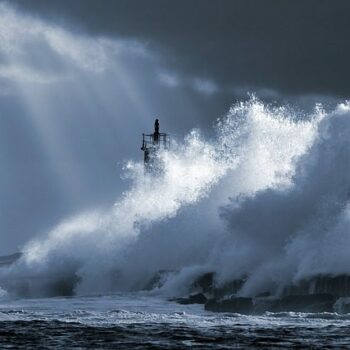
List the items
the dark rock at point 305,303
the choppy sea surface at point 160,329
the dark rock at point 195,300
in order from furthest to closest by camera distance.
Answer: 1. the dark rock at point 195,300
2. the dark rock at point 305,303
3. the choppy sea surface at point 160,329

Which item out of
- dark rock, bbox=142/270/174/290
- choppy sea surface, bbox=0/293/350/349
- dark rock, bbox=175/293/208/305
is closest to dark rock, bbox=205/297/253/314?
choppy sea surface, bbox=0/293/350/349

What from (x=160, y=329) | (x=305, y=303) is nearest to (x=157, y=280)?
(x=305, y=303)

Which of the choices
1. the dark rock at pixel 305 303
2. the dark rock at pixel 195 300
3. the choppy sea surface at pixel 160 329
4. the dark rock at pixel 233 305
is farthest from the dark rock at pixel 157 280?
the dark rock at pixel 305 303

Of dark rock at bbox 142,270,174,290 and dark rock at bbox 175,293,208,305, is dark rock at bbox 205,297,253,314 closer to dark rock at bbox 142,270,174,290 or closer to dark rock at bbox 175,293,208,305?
dark rock at bbox 175,293,208,305

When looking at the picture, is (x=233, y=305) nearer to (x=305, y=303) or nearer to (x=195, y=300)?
(x=305, y=303)

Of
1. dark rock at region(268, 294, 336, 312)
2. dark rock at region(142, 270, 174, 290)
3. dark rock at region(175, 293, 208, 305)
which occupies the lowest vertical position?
dark rock at region(268, 294, 336, 312)

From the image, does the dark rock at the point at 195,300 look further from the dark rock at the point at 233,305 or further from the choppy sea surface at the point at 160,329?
the dark rock at the point at 233,305

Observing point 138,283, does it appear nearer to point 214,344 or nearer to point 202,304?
point 202,304

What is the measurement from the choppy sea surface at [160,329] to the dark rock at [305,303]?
1046 mm

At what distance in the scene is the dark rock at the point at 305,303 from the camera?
27891 millimetres

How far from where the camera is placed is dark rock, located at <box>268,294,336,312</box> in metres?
27.9

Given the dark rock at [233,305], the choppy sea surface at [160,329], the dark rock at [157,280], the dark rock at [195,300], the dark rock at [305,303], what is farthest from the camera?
the dark rock at [157,280]

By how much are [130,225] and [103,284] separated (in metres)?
6.65

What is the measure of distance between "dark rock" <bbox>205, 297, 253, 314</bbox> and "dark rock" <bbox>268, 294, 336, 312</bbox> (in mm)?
809
